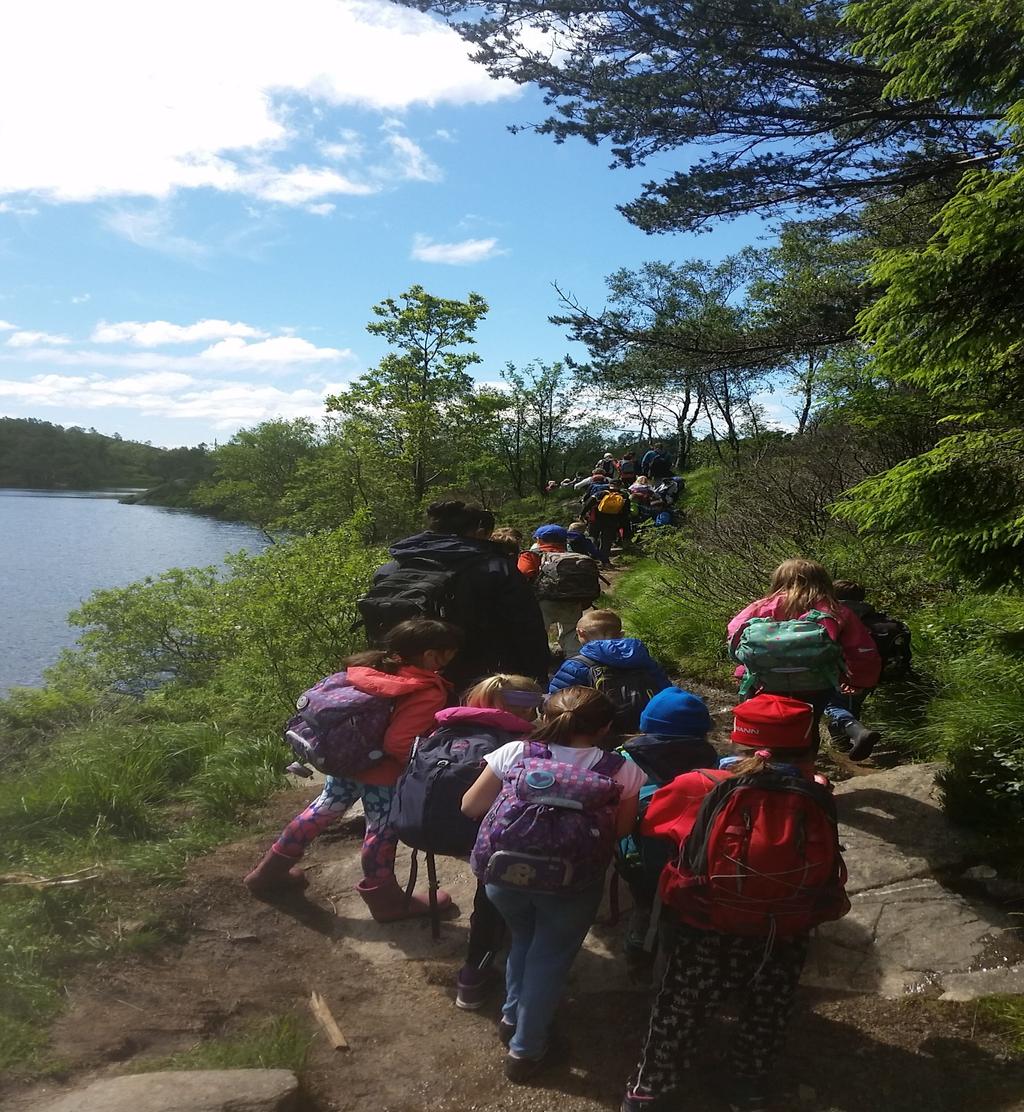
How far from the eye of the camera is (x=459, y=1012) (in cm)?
298

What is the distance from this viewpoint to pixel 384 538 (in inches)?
754

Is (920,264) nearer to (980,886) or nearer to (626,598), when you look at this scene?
(980,886)

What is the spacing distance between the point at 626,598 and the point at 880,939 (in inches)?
286

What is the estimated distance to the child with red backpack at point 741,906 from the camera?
229 cm

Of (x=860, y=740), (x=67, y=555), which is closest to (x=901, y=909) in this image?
(x=860, y=740)

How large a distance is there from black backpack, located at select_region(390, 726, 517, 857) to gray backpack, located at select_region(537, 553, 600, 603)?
3176 mm

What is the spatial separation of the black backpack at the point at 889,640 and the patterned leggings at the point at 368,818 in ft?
9.85

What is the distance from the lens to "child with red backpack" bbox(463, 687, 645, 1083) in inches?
97.7

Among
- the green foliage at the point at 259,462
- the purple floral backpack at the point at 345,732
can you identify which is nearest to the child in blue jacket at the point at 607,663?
the purple floral backpack at the point at 345,732

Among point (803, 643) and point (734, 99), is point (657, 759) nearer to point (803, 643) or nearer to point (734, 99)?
point (803, 643)

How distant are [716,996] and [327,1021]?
145 cm

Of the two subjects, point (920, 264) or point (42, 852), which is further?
point (42, 852)

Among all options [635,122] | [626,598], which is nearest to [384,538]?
[626,598]

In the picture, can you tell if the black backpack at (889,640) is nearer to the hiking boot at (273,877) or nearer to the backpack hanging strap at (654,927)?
the backpack hanging strap at (654,927)
